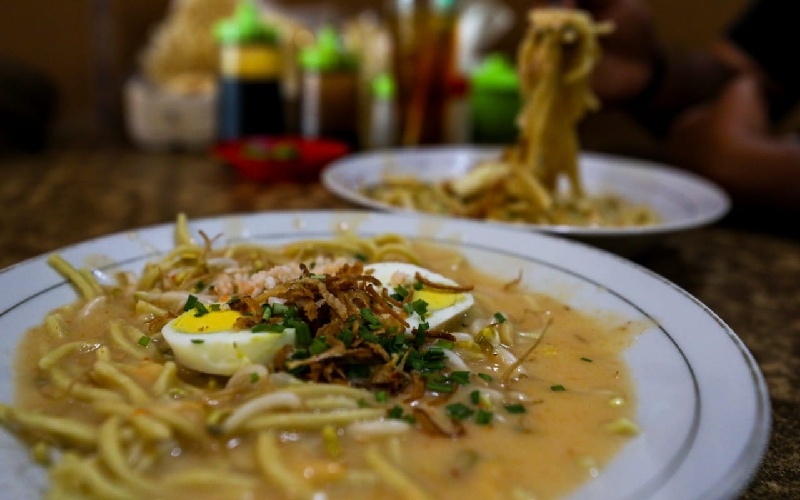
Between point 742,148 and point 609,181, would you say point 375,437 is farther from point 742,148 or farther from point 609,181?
point 742,148

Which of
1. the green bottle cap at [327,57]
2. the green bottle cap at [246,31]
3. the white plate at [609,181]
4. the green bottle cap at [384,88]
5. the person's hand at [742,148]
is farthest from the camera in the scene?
the green bottle cap at [384,88]

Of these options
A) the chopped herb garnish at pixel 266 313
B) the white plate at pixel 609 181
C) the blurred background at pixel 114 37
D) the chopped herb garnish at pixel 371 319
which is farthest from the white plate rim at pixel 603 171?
the blurred background at pixel 114 37

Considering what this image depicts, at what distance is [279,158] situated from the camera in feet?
11.3

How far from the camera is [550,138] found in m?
2.78

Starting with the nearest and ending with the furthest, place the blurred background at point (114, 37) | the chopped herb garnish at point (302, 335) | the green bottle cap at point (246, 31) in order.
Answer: the chopped herb garnish at point (302, 335) → the green bottle cap at point (246, 31) → the blurred background at point (114, 37)

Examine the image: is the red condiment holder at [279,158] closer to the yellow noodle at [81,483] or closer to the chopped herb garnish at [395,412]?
the chopped herb garnish at [395,412]

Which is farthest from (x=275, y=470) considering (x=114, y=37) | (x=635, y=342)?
(x=114, y=37)

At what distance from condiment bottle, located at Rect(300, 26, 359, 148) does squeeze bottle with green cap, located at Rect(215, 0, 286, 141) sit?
0.21 meters

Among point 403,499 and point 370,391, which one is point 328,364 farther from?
point 403,499

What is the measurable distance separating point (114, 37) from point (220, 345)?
5200 millimetres

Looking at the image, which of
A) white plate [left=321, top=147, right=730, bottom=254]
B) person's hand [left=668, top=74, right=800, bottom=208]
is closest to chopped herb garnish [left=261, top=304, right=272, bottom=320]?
A: white plate [left=321, top=147, right=730, bottom=254]

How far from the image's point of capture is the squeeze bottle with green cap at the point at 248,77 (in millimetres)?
3990

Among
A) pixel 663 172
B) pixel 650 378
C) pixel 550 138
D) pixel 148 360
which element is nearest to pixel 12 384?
pixel 148 360

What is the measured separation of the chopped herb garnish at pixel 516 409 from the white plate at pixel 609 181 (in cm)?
95
